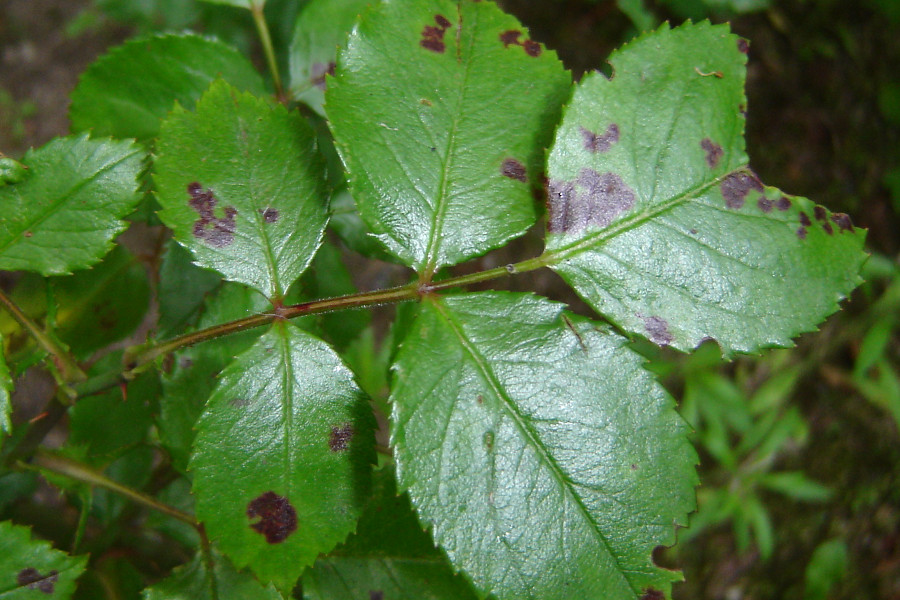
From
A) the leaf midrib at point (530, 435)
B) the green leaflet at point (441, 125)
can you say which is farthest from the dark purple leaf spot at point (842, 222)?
the leaf midrib at point (530, 435)

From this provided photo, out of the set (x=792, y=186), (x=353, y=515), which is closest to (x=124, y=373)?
(x=353, y=515)

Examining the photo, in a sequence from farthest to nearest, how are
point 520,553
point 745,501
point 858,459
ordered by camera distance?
point 858,459 < point 745,501 < point 520,553

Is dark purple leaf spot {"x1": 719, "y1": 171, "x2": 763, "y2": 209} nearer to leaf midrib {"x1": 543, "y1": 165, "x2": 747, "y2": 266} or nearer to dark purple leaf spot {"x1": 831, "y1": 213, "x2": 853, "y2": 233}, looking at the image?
leaf midrib {"x1": 543, "y1": 165, "x2": 747, "y2": 266}

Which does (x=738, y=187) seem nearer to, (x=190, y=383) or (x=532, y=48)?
(x=532, y=48)

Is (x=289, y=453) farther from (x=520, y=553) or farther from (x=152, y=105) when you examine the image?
(x=152, y=105)

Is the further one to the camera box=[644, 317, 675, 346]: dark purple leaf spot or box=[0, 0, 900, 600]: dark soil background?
box=[0, 0, 900, 600]: dark soil background

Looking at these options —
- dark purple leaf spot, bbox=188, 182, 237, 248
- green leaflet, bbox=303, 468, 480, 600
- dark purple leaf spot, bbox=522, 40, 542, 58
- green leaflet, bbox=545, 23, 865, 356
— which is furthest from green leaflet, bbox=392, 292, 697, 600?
dark purple leaf spot, bbox=522, 40, 542, 58

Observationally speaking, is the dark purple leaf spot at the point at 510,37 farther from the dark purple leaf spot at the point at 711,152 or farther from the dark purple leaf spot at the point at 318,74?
the dark purple leaf spot at the point at 318,74
